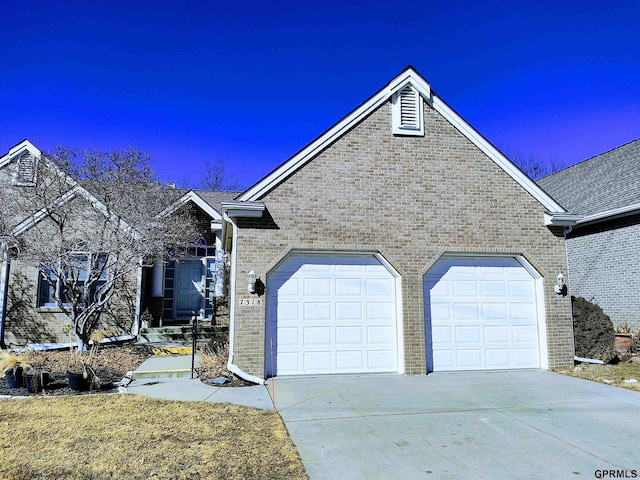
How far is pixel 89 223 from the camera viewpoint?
1338cm

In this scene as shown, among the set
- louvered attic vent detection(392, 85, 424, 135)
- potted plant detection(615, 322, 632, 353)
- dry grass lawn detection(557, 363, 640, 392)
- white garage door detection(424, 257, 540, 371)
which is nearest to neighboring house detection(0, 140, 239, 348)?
white garage door detection(424, 257, 540, 371)

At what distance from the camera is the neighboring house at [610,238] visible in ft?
44.5

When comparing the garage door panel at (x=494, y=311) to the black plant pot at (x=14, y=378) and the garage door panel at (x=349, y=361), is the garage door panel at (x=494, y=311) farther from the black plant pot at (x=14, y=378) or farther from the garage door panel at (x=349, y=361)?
the black plant pot at (x=14, y=378)

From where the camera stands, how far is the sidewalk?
7895mm

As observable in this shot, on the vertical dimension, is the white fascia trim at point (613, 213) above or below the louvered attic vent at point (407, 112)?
below

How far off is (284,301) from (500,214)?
5.51m

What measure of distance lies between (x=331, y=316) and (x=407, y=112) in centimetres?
515

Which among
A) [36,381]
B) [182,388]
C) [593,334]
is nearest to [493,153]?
[593,334]

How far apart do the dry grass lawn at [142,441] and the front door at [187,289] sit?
27.2 ft

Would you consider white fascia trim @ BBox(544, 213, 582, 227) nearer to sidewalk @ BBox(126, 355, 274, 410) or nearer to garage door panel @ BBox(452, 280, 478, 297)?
garage door panel @ BBox(452, 280, 478, 297)

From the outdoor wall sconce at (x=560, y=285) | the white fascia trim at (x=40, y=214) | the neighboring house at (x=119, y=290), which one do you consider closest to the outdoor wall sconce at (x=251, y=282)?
the neighboring house at (x=119, y=290)

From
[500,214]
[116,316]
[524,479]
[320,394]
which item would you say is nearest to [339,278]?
[320,394]

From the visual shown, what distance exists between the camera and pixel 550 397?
802 cm

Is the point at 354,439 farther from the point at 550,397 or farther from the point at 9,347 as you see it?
the point at 9,347
